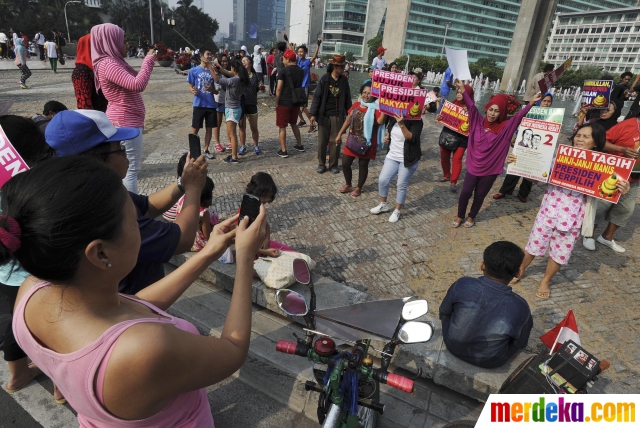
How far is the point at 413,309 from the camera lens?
6.27 feet

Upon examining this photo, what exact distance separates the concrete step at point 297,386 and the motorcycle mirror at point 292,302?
1.08m

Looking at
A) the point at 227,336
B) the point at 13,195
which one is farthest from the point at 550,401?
the point at 13,195

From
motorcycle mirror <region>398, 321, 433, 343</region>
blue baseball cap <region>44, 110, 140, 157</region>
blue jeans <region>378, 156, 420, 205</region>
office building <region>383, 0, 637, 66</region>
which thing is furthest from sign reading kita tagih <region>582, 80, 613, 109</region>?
office building <region>383, 0, 637, 66</region>

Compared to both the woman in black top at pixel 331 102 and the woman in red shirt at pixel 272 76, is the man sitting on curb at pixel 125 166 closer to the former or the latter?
the woman in black top at pixel 331 102

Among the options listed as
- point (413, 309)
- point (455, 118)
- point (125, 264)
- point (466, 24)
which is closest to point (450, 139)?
point (455, 118)

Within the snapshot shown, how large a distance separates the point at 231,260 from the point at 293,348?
2.06 meters

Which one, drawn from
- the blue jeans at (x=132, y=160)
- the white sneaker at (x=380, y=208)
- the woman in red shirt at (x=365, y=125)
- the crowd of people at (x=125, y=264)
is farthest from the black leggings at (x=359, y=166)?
the blue jeans at (x=132, y=160)

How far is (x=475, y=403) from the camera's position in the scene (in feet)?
8.89

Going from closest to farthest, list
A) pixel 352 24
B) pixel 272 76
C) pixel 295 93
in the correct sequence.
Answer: pixel 295 93, pixel 272 76, pixel 352 24

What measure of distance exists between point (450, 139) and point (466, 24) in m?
119

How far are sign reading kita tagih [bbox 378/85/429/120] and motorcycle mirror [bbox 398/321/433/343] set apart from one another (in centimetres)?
409

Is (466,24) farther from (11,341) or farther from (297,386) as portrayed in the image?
(11,341)

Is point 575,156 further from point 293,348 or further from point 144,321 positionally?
point 144,321

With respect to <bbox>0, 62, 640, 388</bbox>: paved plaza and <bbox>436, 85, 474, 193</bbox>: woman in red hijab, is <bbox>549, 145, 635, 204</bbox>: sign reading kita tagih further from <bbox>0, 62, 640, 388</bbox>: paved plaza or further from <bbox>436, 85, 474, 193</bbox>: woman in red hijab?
<bbox>436, 85, 474, 193</bbox>: woman in red hijab
